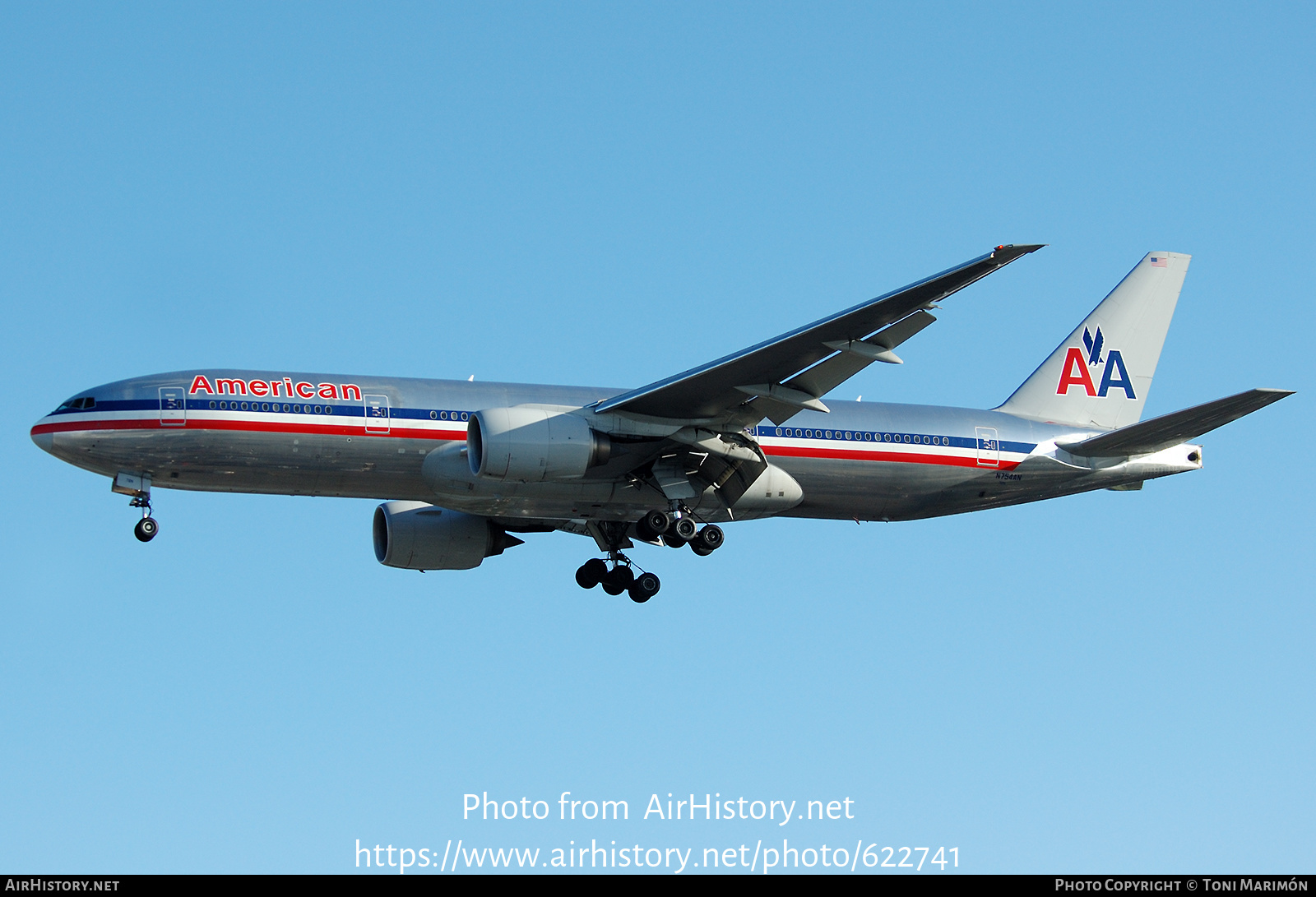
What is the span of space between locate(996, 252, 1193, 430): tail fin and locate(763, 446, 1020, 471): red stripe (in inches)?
110

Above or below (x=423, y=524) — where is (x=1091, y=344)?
above

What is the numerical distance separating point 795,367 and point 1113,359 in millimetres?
12422

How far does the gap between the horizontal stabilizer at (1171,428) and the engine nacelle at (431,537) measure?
14.4 m

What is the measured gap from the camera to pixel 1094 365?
39.6 metres

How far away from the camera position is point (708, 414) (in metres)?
32.7

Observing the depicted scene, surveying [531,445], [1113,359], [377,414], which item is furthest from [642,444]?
[1113,359]

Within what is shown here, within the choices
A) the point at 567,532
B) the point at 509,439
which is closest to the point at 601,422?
the point at 509,439

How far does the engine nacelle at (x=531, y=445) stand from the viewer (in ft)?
103

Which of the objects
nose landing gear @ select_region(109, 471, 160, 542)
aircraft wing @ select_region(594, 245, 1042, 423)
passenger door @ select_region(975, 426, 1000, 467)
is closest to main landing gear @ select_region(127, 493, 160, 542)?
nose landing gear @ select_region(109, 471, 160, 542)

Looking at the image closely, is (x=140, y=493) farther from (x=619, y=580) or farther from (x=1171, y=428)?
(x=1171, y=428)

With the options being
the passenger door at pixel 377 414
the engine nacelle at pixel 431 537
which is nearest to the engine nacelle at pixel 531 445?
the passenger door at pixel 377 414

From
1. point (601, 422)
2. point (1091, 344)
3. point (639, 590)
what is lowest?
point (639, 590)
